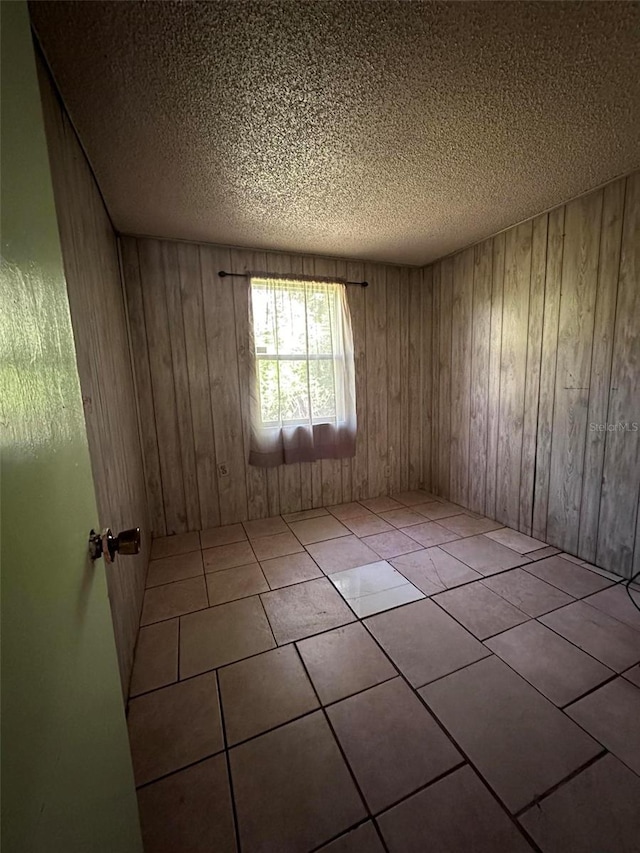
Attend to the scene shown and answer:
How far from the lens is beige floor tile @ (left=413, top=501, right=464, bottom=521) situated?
2.97 m

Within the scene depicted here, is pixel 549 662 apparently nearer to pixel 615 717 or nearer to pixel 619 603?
pixel 615 717

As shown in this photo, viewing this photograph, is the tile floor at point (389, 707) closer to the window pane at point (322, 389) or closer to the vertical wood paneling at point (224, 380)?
the vertical wood paneling at point (224, 380)

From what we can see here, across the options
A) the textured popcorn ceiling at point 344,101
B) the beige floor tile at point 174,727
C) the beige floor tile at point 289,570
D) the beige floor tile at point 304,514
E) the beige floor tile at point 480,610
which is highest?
the textured popcorn ceiling at point 344,101

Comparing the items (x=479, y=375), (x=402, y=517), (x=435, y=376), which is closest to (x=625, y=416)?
(x=479, y=375)

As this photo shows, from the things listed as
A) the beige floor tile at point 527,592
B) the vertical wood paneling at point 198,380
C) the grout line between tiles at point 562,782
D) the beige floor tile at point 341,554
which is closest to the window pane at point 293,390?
the vertical wood paneling at point 198,380

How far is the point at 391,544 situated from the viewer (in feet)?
8.26

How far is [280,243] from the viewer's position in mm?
2596

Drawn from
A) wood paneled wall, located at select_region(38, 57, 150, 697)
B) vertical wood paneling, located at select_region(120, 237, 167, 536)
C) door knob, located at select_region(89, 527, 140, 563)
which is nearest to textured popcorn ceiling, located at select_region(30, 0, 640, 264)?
wood paneled wall, located at select_region(38, 57, 150, 697)

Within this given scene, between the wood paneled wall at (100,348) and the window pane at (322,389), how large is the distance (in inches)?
55.3

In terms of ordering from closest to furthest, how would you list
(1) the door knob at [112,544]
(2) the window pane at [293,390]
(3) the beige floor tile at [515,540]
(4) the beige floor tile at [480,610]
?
(1) the door knob at [112,544] < (4) the beige floor tile at [480,610] < (3) the beige floor tile at [515,540] < (2) the window pane at [293,390]

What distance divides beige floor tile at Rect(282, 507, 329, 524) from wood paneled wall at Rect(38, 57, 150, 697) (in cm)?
118

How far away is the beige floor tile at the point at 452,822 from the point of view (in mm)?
904

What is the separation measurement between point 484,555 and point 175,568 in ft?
6.75

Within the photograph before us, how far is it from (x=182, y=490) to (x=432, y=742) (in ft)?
7.35
